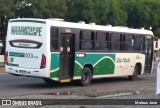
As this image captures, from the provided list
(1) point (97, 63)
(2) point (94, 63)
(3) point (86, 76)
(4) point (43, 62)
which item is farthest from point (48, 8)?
(4) point (43, 62)

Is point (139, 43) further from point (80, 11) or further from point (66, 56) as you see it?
point (80, 11)

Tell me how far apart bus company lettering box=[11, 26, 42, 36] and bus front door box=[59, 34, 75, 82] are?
44.9 inches

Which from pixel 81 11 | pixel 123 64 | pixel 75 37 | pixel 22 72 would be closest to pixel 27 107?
pixel 22 72

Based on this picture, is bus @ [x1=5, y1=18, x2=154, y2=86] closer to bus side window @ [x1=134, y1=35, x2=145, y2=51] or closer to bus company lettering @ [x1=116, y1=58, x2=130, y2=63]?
bus company lettering @ [x1=116, y1=58, x2=130, y2=63]

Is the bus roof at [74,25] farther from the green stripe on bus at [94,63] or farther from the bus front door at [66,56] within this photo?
the green stripe on bus at [94,63]

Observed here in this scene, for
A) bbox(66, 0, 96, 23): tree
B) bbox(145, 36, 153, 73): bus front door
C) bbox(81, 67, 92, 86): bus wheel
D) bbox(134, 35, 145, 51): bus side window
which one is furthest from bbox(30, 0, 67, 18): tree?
bbox(81, 67, 92, 86): bus wheel

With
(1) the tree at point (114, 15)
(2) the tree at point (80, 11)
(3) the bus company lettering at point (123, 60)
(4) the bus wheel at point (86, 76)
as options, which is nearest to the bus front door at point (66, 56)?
(4) the bus wheel at point (86, 76)

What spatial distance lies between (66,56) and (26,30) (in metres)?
2.07

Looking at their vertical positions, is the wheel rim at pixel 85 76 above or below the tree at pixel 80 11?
below

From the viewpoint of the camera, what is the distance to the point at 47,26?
19.4 metres

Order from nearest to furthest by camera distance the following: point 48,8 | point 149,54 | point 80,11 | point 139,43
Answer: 1. point 139,43
2. point 149,54
3. point 48,8
4. point 80,11

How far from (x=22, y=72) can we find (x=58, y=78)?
1.52 metres

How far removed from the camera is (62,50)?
66.2 ft

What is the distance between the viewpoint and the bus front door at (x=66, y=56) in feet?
66.3
